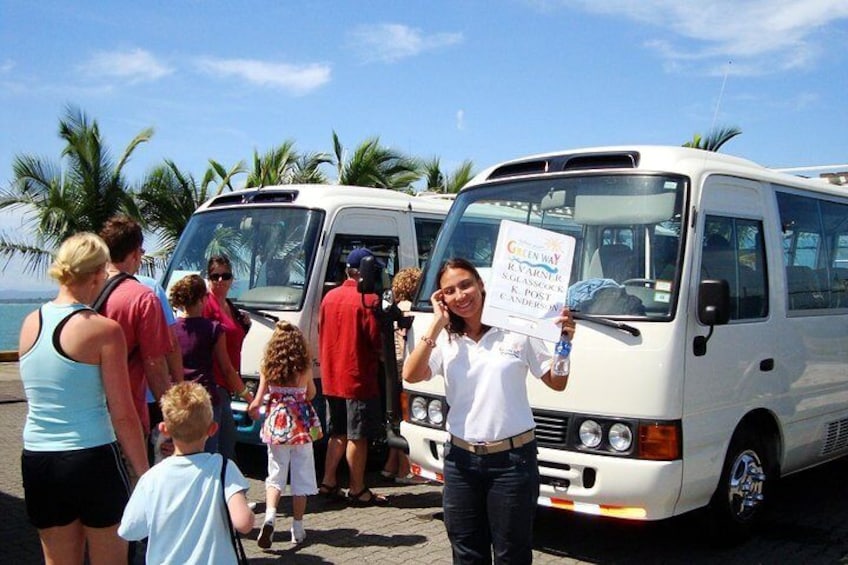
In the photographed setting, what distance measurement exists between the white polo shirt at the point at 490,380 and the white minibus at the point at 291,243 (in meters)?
3.74

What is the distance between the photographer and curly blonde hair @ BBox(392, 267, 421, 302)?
7129 millimetres

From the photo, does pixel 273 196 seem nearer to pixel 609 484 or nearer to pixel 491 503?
pixel 609 484

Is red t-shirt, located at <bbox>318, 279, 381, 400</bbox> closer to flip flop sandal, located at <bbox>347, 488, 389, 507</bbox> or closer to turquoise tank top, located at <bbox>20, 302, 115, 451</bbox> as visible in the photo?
flip flop sandal, located at <bbox>347, 488, 389, 507</bbox>

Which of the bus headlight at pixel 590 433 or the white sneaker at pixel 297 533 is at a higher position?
the bus headlight at pixel 590 433

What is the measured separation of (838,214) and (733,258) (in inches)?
89.7

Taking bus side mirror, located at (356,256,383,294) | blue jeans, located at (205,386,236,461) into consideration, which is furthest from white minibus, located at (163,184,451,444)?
blue jeans, located at (205,386,236,461)

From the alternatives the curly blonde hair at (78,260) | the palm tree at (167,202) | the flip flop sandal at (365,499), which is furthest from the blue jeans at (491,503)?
the palm tree at (167,202)

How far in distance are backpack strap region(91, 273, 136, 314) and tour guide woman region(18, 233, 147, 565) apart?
0.70m

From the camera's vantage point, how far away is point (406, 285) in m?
7.12

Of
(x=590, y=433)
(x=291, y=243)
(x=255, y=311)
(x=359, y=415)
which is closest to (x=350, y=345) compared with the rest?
(x=359, y=415)

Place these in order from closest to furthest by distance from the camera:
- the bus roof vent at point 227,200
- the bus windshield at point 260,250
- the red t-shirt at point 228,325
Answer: the red t-shirt at point 228,325 → the bus windshield at point 260,250 → the bus roof vent at point 227,200

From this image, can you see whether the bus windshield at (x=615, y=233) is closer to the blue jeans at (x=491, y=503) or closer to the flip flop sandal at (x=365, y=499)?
the blue jeans at (x=491, y=503)

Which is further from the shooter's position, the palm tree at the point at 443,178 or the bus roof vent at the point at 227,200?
the palm tree at the point at 443,178

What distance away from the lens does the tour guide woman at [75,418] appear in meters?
3.49
